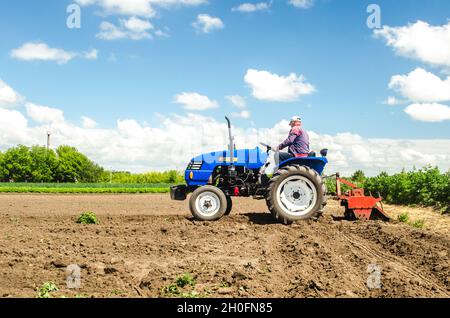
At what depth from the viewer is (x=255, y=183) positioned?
10266 mm

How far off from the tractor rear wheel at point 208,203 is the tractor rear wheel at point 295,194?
1.13 m

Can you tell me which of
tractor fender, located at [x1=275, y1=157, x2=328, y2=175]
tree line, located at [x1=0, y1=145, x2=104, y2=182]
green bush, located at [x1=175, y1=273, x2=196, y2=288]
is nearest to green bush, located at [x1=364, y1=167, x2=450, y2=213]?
tractor fender, located at [x1=275, y1=157, x2=328, y2=175]

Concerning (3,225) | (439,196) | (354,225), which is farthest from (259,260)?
(439,196)

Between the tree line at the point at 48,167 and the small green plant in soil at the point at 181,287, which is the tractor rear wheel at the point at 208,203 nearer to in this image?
the small green plant in soil at the point at 181,287

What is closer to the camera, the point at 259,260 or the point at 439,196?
the point at 259,260

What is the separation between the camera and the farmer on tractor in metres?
9.34

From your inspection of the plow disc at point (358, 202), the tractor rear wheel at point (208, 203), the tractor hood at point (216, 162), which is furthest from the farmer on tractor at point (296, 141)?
the tractor rear wheel at point (208, 203)

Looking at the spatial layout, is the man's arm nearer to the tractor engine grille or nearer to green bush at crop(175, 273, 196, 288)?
the tractor engine grille

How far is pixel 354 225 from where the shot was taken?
9562 millimetres

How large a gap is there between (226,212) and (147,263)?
4.40 meters

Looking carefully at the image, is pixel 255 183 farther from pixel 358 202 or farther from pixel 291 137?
pixel 358 202

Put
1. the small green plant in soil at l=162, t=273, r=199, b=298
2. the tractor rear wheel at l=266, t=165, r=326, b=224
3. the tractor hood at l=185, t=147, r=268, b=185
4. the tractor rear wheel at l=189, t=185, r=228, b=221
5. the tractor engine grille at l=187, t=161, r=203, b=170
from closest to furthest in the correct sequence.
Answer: the small green plant in soil at l=162, t=273, r=199, b=298, the tractor rear wheel at l=266, t=165, r=326, b=224, the tractor rear wheel at l=189, t=185, r=228, b=221, the tractor hood at l=185, t=147, r=268, b=185, the tractor engine grille at l=187, t=161, r=203, b=170

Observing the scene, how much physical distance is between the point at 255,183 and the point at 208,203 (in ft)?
3.66
